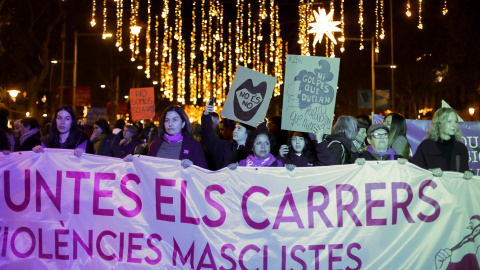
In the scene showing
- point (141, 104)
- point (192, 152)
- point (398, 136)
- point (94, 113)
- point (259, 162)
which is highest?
point (94, 113)

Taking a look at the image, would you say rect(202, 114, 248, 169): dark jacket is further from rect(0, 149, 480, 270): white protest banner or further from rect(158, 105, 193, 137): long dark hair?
rect(0, 149, 480, 270): white protest banner

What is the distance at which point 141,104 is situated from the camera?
16.8 metres

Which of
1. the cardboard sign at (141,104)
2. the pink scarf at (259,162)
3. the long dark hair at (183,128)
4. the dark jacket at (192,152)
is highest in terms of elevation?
the cardboard sign at (141,104)

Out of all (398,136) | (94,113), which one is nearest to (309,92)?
(398,136)

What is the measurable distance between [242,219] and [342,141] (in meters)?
1.89

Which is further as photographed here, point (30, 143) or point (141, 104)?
point (141, 104)

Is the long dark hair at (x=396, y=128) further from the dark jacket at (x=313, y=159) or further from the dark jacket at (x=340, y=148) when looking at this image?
the dark jacket at (x=313, y=159)

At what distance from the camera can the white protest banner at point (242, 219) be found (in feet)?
21.6

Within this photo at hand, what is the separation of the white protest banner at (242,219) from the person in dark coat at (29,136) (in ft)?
4.78

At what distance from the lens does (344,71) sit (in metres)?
44.9

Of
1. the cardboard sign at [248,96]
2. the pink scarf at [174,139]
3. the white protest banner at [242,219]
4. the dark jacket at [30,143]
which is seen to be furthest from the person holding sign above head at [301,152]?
the dark jacket at [30,143]

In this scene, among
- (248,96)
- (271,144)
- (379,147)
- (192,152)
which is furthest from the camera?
(248,96)

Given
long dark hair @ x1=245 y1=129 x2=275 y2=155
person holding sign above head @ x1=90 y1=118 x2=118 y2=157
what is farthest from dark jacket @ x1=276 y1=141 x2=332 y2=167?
person holding sign above head @ x1=90 y1=118 x2=118 y2=157

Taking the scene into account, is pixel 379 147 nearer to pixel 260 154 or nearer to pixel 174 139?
pixel 260 154
